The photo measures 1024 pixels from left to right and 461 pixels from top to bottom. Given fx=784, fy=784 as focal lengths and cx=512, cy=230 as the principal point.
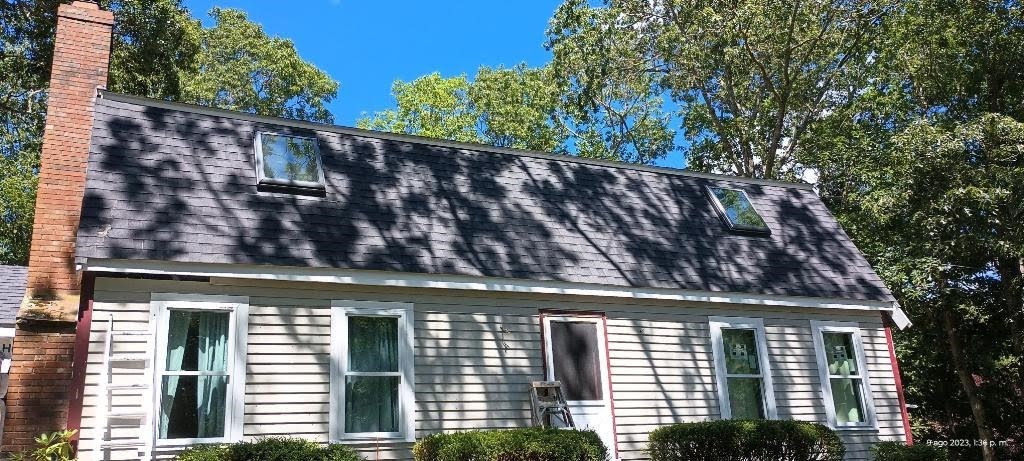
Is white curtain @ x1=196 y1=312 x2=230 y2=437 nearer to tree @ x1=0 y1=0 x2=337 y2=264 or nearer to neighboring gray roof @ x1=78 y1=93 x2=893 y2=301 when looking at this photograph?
neighboring gray roof @ x1=78 y1=93 x2=893 y2=301

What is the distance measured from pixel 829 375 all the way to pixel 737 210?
3141 millimetres

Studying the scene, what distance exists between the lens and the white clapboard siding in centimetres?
868

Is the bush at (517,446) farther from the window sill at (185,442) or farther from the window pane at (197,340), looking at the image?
the window pane at (197,340)

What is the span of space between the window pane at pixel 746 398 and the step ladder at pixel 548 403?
291 centimetres

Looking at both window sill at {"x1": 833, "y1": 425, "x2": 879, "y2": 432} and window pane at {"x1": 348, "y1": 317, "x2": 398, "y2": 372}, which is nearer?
window pane at {"x1": 348, "y1": 317, "x2": 398, "y2": 372}

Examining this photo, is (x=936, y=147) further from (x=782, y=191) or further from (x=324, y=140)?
(x=324, y=140)

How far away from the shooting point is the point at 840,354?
40.8 ft

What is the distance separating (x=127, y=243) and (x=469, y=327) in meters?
4.09

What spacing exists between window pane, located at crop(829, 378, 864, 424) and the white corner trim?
1.18 m

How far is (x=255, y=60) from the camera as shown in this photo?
1302 inches

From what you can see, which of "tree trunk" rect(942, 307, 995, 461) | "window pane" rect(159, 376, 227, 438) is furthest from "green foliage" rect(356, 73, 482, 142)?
"window pane" rect(159, 376, 227, 438)

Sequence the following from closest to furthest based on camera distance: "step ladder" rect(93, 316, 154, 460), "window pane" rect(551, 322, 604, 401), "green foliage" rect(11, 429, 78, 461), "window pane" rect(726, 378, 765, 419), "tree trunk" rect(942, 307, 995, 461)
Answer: "green foliage" rect(11, 429, 78, 461) → "step ladder" rect(93, 316, 154, 460) → "window pane" rect(551, 322, 604, 401) → "window pane" rect(726, 378, 765, 419) → "tree trunk" rect(942, 307, 995, 461)

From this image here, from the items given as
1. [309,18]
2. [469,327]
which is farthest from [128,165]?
[309,18]

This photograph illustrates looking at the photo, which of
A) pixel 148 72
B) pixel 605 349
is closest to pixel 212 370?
pixel 605 349
